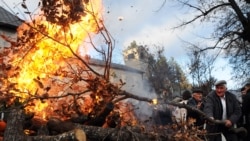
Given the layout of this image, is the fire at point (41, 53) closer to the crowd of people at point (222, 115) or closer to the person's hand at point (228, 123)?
the crowd of people at point (222, 115)

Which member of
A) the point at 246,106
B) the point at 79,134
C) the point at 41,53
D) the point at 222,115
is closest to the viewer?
the point at 79,134

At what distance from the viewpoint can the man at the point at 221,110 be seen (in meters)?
7.00

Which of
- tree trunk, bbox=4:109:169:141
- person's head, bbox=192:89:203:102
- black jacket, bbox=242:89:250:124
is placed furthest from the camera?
person's head, bbox=192:89:203:102

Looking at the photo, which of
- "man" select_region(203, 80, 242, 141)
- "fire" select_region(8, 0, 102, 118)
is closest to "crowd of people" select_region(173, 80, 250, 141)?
"man" select_region(203, 80, 242, 141)

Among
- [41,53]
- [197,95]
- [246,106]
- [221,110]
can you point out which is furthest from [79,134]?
[246,106]

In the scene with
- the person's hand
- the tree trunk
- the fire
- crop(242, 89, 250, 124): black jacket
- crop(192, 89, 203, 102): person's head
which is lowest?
the tree trunk

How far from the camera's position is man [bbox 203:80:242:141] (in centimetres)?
700

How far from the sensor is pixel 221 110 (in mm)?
7148

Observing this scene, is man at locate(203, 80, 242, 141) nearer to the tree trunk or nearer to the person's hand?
the person's hand

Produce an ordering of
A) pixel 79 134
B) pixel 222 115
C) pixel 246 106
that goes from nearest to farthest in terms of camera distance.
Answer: pixel 79 134
pixel 222 115
pixel 246 106

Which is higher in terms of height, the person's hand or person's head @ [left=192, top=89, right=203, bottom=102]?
person's head @ [left=192, top=89, right=203, bottom=102]

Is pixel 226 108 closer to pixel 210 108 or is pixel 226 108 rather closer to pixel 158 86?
pixel 210 108

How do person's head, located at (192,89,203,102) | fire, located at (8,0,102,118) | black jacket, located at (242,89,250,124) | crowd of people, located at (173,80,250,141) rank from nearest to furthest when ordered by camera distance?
crowd of people, located at (173,80,250,141)
fire, located at (8,0,102,118)
black jacket, located at (242,89,250,124)
person's head, located at (192,89,203,102)

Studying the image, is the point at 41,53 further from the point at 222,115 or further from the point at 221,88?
the point at 222,115
